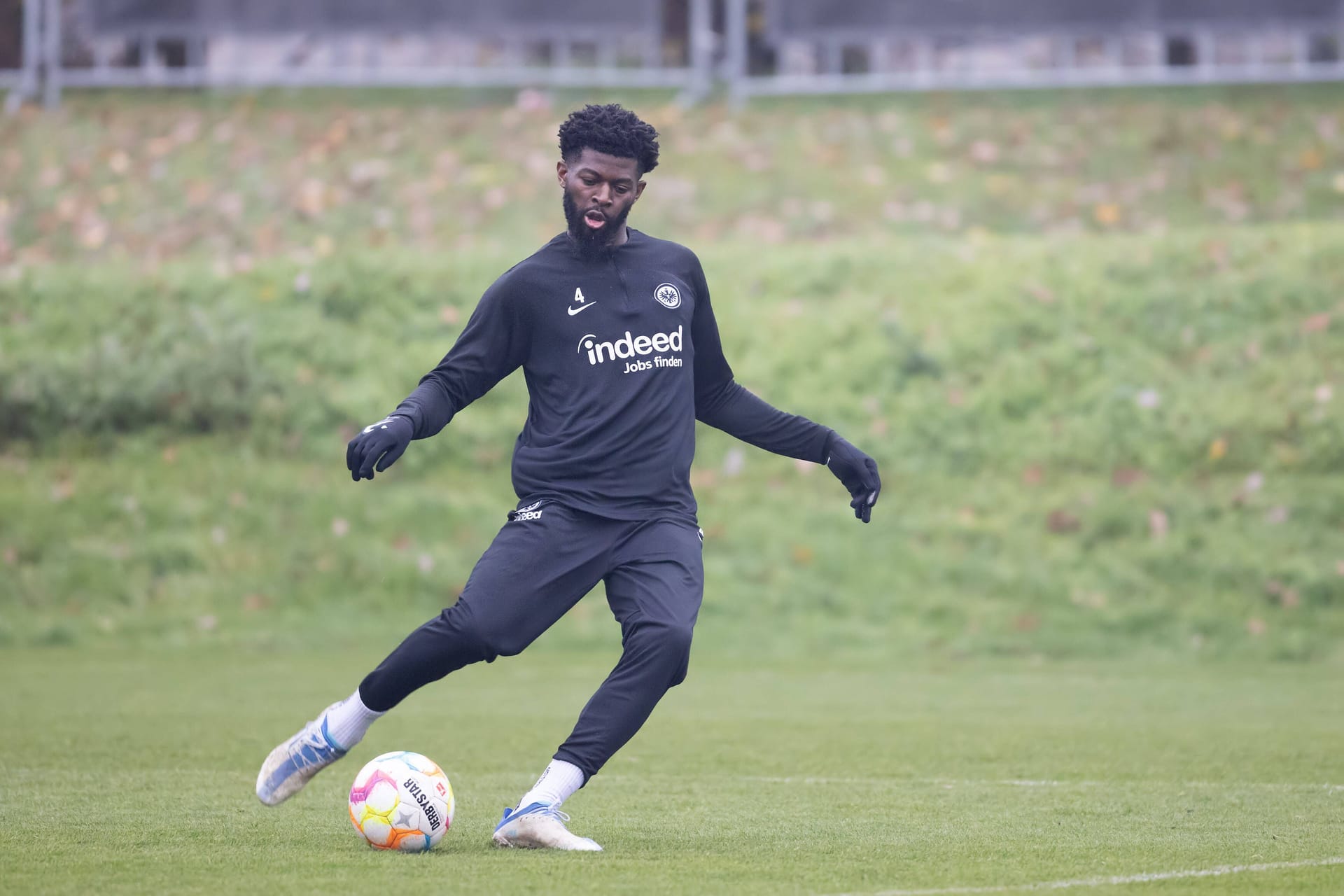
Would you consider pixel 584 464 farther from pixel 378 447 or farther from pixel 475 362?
pixel 378 447

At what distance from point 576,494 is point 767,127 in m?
15.0

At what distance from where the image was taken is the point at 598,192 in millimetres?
5777

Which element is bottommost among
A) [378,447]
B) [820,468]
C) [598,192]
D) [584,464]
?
[820,468]

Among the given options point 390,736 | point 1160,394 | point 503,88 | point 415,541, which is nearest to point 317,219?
point 503,88

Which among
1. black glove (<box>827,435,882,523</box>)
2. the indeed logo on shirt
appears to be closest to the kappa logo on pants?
the indeed logo on shirt

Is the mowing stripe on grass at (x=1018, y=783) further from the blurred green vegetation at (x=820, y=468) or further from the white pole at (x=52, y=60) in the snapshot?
the white pole at (x=52, y=60)

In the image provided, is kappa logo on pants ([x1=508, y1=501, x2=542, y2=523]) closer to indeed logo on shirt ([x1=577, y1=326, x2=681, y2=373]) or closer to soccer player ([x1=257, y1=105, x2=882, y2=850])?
soccer player ([x1=257, y1=105, x2=882, y2=850])

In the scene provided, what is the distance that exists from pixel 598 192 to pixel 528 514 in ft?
3.66

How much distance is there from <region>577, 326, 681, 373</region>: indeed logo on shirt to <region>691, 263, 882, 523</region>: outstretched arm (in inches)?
11.7

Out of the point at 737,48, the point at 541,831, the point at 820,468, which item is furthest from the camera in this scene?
the point at 737,48

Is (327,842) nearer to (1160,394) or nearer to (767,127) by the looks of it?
(1160,394)

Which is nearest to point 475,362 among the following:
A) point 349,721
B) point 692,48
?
point 349,721

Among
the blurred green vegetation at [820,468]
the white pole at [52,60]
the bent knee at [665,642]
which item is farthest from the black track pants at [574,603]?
the white pole at [52,60]

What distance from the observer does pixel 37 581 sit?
47.4 feet
